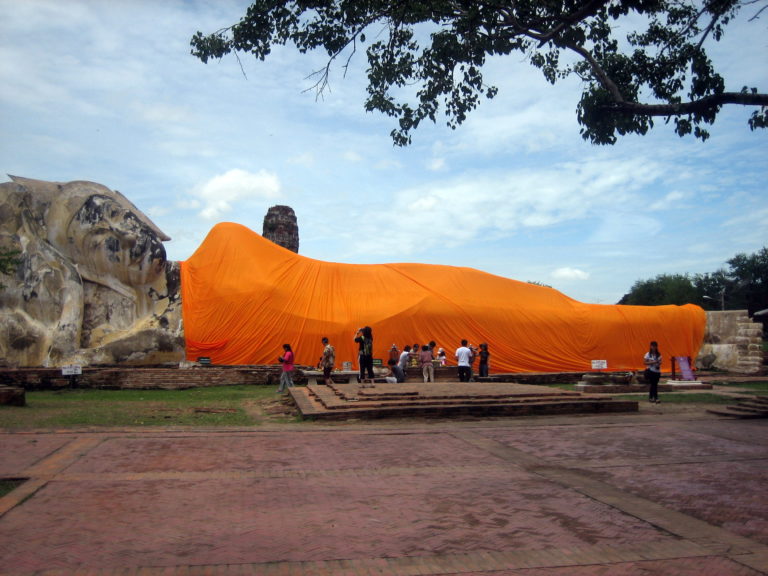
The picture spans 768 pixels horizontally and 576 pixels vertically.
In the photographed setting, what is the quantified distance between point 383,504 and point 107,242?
1590 cm

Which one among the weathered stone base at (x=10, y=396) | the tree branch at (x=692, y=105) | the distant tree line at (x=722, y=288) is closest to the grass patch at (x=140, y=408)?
the weathered stone base at (x=10, y=396)

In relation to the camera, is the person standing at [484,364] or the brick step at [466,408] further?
the person standing at [484,364]

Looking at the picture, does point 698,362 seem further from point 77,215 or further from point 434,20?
point 77,215

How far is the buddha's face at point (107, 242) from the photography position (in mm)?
19047

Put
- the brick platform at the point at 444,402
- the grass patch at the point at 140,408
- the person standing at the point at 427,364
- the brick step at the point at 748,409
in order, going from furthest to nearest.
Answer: the person standing at the point at 427,364 < the brick step at the point at 748,409 < the brick platform at the point at 444,402 < the grass patch at the point at 140,408

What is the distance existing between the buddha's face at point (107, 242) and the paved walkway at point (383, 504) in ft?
37.1

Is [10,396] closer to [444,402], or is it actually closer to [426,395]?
[426,395]

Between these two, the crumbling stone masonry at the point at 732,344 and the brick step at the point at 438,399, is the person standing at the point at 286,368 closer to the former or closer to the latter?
the brick step at the point at 438,399

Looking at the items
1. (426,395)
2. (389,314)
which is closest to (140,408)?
(426,395)

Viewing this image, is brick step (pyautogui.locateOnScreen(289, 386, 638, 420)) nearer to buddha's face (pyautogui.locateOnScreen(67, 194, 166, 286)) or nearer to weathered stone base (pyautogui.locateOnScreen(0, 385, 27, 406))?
weathered stone base (pyautogui.locateOnScreen(0, 385, 27, 406))

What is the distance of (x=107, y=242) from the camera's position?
19062mm

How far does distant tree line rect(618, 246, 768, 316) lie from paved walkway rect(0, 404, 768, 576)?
46291 millimetres

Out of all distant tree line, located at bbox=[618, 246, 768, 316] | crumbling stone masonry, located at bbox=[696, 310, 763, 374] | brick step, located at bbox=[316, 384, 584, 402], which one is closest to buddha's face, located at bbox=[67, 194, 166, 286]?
brick step, located at bbox=[316, 384, 584, 402]

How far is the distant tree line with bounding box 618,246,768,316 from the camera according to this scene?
5003cm
